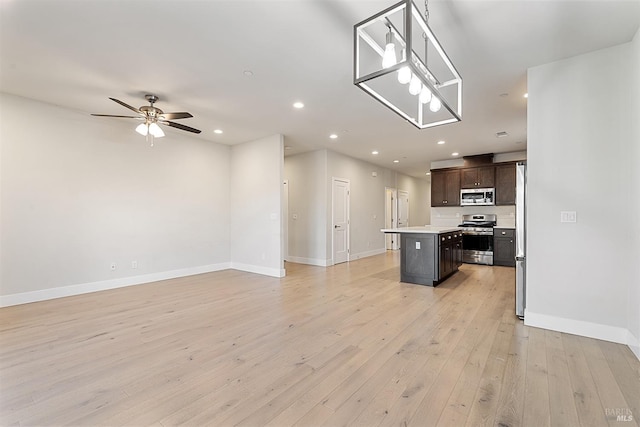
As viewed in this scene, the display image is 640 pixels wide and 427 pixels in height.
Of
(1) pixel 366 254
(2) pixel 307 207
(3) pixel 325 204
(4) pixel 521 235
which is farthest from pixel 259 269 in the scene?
(4) pixel 521 235

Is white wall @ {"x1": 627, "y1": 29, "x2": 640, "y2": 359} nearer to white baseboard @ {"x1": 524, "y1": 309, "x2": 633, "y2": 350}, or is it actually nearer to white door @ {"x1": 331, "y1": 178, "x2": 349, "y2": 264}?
white baseboard @ {"x1": 524, "y1": 309, "x2": 633, "y2": 350}

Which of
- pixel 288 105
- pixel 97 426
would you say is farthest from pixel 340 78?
pixel 97 426

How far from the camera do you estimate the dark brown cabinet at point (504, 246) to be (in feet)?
21.5

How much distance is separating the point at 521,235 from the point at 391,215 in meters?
6.69

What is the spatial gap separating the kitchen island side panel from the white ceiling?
2.11 metres

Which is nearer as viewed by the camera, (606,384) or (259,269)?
(606,384)

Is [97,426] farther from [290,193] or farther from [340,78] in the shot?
[290,193]

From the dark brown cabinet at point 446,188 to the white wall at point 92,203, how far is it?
589 cm

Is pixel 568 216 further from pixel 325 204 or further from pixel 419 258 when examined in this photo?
pixel 325 204

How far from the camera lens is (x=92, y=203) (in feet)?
15.0

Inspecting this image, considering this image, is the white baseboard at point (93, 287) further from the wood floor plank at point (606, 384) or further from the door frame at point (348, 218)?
the wood floor plank at point (606, 384)

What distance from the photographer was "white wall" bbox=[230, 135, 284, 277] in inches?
223

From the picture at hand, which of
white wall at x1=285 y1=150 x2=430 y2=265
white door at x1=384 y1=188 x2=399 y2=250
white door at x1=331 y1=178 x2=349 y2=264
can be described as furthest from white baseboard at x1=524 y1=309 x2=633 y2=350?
white door at x1=384 y1=188 x2=399 y2=250

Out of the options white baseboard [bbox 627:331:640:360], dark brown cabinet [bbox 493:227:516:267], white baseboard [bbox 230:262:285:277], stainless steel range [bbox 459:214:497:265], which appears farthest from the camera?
stainless steel range [bbox 459:214:497:265]
